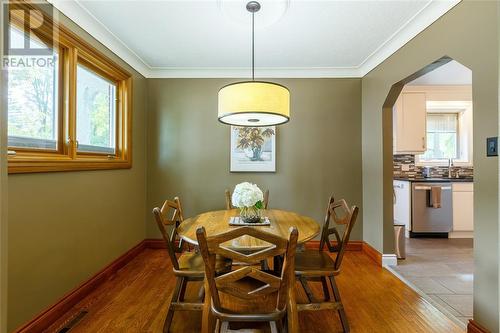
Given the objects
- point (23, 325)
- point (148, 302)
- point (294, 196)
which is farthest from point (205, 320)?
point (294, 196)

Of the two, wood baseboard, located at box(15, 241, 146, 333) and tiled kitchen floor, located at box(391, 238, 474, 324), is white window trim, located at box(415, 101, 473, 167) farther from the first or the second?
wood baseboard, located at box(15, 241, 146, 333)

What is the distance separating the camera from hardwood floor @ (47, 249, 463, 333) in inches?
73.4

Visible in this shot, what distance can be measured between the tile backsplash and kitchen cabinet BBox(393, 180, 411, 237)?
41 cm

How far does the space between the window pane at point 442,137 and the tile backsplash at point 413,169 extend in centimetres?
24

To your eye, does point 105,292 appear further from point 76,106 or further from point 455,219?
point 455,219

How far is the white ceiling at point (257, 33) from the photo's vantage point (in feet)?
6.88

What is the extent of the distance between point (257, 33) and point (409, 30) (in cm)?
142

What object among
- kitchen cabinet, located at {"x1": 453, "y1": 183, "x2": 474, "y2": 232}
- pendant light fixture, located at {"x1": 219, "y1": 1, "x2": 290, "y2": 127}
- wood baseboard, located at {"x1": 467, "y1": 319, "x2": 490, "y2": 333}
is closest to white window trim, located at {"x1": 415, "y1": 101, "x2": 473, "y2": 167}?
kitchen cabinet, located at {"x1": 453, "y1": 183, "x2": 474, "y2": 232}

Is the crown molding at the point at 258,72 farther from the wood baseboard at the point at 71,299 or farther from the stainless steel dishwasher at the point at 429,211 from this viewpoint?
the wood baseboard at the point at 71,299

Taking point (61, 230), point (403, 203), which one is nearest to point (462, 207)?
point (403, 203)

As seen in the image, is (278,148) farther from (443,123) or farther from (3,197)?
(443,123)

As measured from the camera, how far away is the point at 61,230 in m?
2.00

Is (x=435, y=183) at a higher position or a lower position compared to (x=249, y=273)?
higher

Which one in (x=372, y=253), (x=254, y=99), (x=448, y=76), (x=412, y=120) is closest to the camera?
(x=254, y=99)
